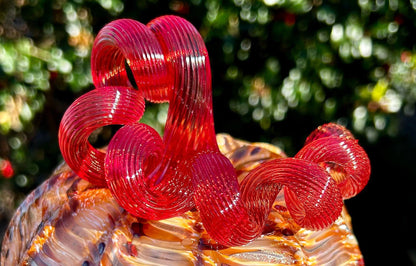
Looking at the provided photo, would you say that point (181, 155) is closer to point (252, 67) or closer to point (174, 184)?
point (174, 184)

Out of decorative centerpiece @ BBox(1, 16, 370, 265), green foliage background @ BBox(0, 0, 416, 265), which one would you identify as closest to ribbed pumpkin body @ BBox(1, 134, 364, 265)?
decorative centerpiece @ BBox(1, 16, 370, 265)

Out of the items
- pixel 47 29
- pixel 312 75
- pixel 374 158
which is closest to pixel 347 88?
pixel 312 75

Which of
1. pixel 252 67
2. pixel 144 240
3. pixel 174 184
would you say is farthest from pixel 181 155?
pixel 252 67

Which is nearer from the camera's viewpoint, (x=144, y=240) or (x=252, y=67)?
(x=144, y=240)

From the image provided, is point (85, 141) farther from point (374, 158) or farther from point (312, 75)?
point (374, 158)

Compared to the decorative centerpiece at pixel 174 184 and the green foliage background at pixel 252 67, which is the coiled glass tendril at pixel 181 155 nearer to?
the decorative centerpiece at pixel 174 184

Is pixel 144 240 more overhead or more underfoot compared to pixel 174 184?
more underfoot

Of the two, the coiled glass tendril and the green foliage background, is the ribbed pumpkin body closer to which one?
the coiled glass tendril
